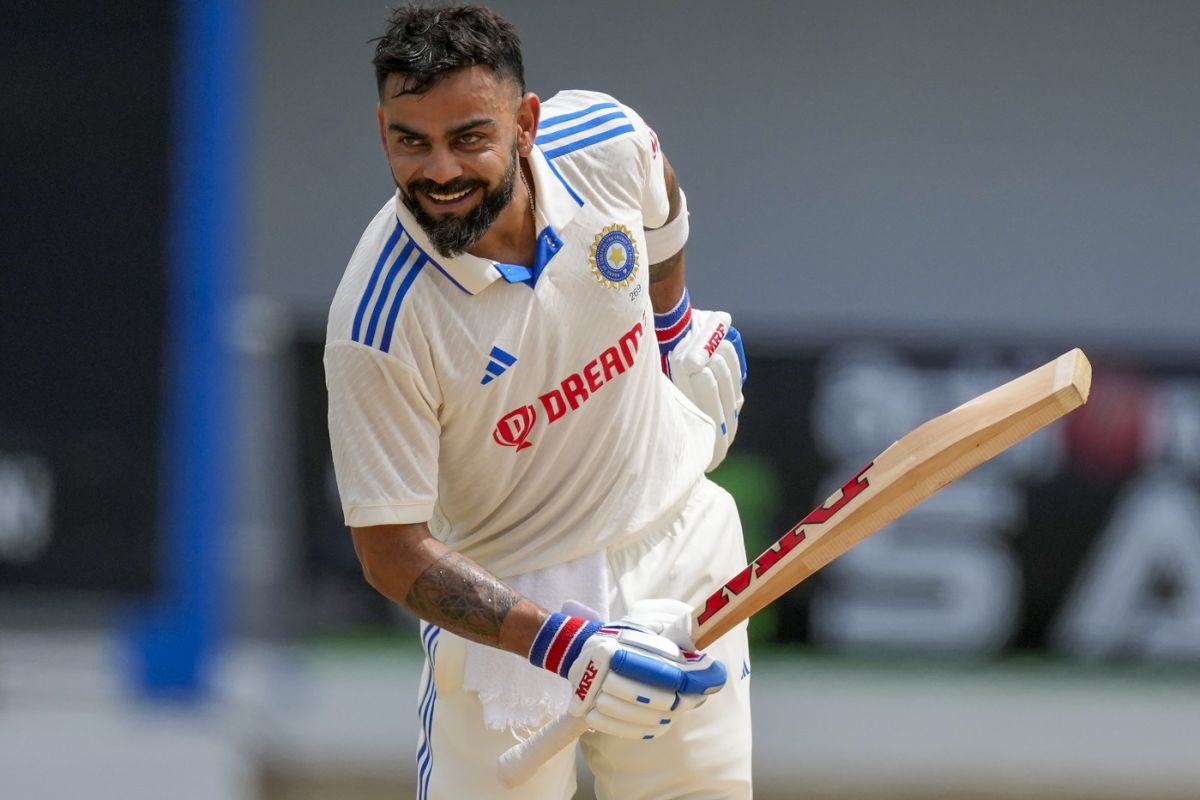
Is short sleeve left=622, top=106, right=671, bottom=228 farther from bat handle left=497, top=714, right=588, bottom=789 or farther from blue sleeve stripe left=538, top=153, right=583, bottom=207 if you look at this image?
bat handle left=497, top=714, right=588, bottom=789

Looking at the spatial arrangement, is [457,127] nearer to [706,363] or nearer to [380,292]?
[380,292]

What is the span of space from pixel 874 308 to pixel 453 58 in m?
5.00

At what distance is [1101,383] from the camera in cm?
554

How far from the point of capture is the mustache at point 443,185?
7.93ft

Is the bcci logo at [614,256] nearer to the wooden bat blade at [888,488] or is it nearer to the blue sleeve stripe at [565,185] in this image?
the blue sleeve stripe at [565,185]

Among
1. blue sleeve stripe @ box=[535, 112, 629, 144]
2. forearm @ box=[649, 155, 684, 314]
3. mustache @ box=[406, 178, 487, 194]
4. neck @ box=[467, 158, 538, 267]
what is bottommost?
forearm @ box=[649, 155, 684, 314]

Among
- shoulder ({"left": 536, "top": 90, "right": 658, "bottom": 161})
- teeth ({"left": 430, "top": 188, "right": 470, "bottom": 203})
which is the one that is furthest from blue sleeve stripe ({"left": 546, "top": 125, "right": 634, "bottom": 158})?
teeth ({"left": 430, "top": 188, "right": 470, "bottom": 203})

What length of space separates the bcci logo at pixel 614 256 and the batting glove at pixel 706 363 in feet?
1.15

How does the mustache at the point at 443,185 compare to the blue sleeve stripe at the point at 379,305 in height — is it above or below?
above

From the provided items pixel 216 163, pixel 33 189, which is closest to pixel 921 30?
pixel 216 163

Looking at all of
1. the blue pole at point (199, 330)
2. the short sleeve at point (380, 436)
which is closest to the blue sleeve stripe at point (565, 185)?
the short sleeve at point (380, 436)

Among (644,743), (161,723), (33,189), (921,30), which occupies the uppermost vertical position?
(921,30)

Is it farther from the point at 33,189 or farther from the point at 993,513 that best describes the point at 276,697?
the point at 993,513

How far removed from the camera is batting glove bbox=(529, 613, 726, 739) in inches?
94.2
